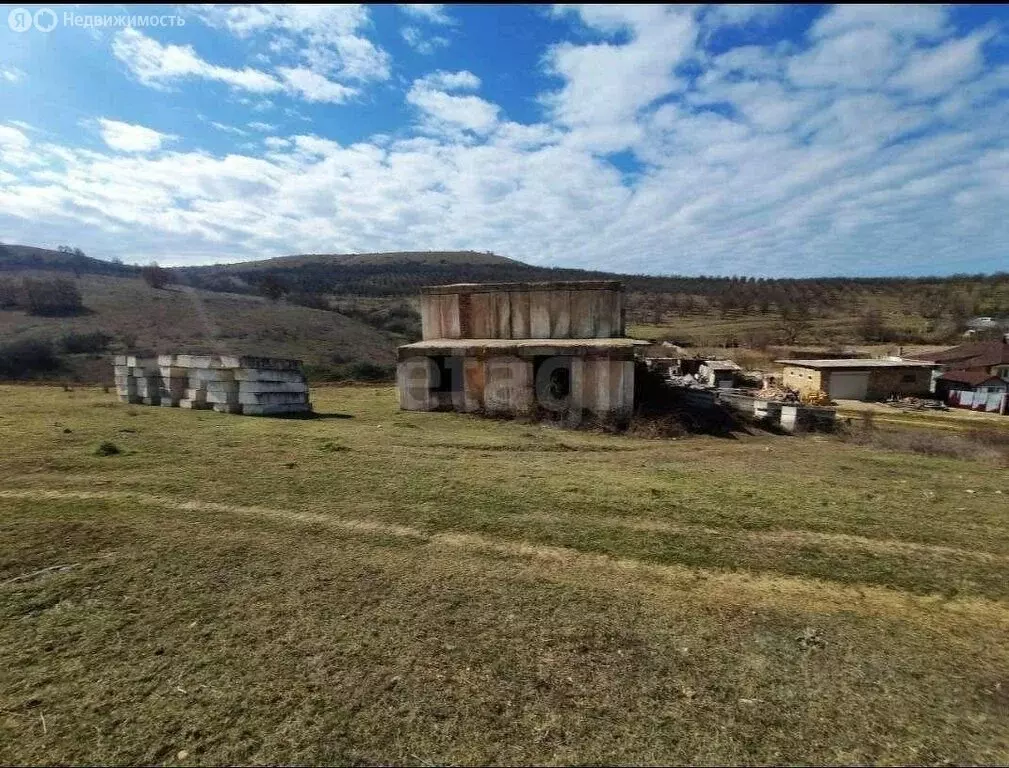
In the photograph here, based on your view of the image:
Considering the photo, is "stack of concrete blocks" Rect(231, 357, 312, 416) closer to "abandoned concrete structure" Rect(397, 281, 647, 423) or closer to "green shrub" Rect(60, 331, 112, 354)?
"abandoned concrete structure" Rect(397, 281, 647, 423)

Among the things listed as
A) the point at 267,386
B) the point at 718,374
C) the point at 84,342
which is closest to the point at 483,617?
A: the point at 267,386

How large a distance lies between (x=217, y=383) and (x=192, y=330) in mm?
21574

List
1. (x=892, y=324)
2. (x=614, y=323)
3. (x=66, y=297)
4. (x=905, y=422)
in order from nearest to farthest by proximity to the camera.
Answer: (x=614, y=323) → (x=905, y=422) → (x=66, y=297) → (x=892, y=324)

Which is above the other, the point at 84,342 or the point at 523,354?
the point at 84,342

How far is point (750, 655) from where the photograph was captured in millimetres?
3459

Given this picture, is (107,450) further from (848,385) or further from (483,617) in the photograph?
(848,385)

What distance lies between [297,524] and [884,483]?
8.96 meters

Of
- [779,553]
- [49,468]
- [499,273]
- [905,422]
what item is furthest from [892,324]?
[49,468]

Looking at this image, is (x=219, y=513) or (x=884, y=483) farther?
(x=884, y=483)

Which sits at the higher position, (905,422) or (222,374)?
(222,374)

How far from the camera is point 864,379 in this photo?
1212 inches

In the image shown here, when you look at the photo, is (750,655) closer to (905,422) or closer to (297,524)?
(297,524)

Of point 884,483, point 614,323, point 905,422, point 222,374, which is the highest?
point 614,323

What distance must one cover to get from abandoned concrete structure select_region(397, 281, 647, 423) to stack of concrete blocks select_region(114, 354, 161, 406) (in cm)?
649
